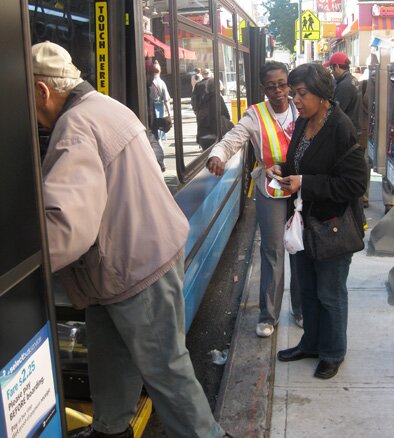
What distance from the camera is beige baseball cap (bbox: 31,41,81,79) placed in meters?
2.11

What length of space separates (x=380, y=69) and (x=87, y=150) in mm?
5139

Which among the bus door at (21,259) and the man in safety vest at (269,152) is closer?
the bus door at (21,259)

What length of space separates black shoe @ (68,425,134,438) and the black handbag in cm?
134

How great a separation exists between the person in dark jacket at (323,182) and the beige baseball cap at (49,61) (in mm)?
1454

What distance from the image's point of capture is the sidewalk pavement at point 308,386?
3197mm

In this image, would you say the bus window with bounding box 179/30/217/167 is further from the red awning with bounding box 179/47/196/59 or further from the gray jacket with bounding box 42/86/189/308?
the gray jacket with bounding box 42/86/189/308

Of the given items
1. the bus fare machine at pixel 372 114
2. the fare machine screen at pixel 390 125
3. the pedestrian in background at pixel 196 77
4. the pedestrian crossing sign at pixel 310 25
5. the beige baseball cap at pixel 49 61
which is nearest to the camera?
the beige baseball cap at pixel 49 61

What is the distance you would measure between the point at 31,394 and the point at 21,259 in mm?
349

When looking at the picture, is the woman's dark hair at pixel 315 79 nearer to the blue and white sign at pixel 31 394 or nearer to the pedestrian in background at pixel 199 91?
the pedestrian in background at pixel 199 91

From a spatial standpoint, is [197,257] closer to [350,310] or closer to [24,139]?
[350,310]

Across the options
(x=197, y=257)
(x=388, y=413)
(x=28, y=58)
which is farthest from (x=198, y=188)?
(x=28, y=58)

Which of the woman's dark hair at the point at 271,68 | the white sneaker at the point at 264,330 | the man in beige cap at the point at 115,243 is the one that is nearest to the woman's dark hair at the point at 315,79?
the woman's dark hair at the point at 271,68

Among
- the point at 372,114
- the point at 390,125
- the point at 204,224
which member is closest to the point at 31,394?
the point at 204,224

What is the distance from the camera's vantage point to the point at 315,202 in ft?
11.0
